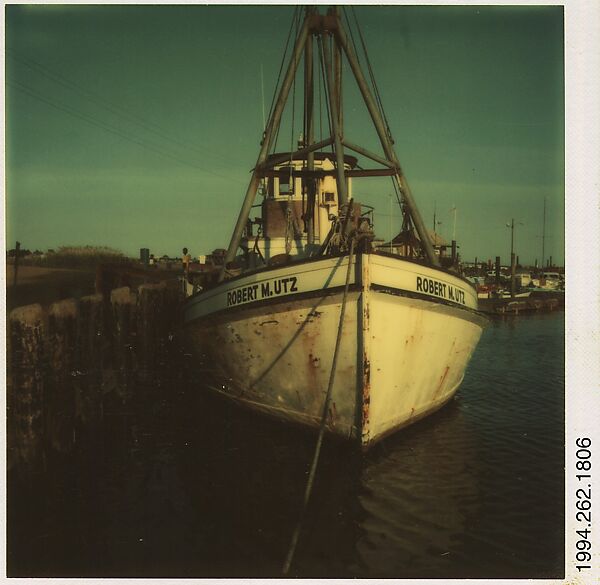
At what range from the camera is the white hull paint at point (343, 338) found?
8664 mm

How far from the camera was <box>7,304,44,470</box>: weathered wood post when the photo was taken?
285 inches

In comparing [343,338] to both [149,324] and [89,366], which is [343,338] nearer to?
[89,366]

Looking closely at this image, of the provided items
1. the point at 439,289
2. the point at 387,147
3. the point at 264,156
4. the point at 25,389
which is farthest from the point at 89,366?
the point at 387,147

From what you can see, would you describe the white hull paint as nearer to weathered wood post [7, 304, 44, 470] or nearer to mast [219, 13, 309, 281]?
mast [219, 13, 309, 281]

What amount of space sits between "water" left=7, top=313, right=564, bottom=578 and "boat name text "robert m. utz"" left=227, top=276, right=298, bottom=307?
252cm

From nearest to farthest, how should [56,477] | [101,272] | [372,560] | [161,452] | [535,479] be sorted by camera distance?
[372,560], [56,477], [535,479], [161,452], [101,272]

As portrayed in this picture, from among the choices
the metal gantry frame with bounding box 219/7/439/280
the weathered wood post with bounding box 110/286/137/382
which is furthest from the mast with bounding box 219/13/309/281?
the weathered wood post with bounding box 110/286/137/382

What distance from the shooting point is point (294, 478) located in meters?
8.40
